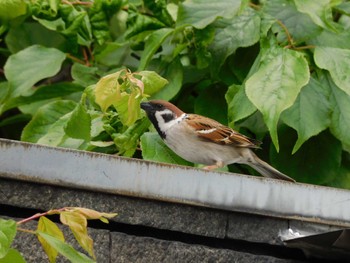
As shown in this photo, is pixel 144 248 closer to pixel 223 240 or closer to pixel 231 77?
pixel 223 240

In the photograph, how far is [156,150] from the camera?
358cm

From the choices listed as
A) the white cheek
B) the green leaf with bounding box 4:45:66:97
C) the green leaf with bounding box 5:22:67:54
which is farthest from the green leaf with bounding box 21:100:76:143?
the green leaf with bounding box 5:22:67:54

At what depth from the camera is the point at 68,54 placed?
14.6ft

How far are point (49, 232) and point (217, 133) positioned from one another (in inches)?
68.7

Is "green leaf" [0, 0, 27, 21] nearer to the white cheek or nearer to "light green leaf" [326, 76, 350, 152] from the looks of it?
the white cheek

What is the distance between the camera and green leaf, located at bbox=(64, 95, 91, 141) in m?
3.17

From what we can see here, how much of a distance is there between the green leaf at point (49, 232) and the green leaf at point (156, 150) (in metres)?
1.16

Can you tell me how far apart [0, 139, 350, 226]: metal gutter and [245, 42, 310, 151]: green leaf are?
77 cm

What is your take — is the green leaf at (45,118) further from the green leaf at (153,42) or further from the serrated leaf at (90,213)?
the serrated leaf at (90,213)

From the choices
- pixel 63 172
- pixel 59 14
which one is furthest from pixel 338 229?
pixel 59 14

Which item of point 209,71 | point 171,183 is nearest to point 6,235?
point 171,183

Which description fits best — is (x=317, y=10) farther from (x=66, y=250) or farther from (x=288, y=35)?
(x=66, y=250)

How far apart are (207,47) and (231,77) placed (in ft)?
0.47

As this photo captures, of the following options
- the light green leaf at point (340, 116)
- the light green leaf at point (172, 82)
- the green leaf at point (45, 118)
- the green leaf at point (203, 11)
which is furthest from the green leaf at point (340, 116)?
the green leaf at point (45, 118)
